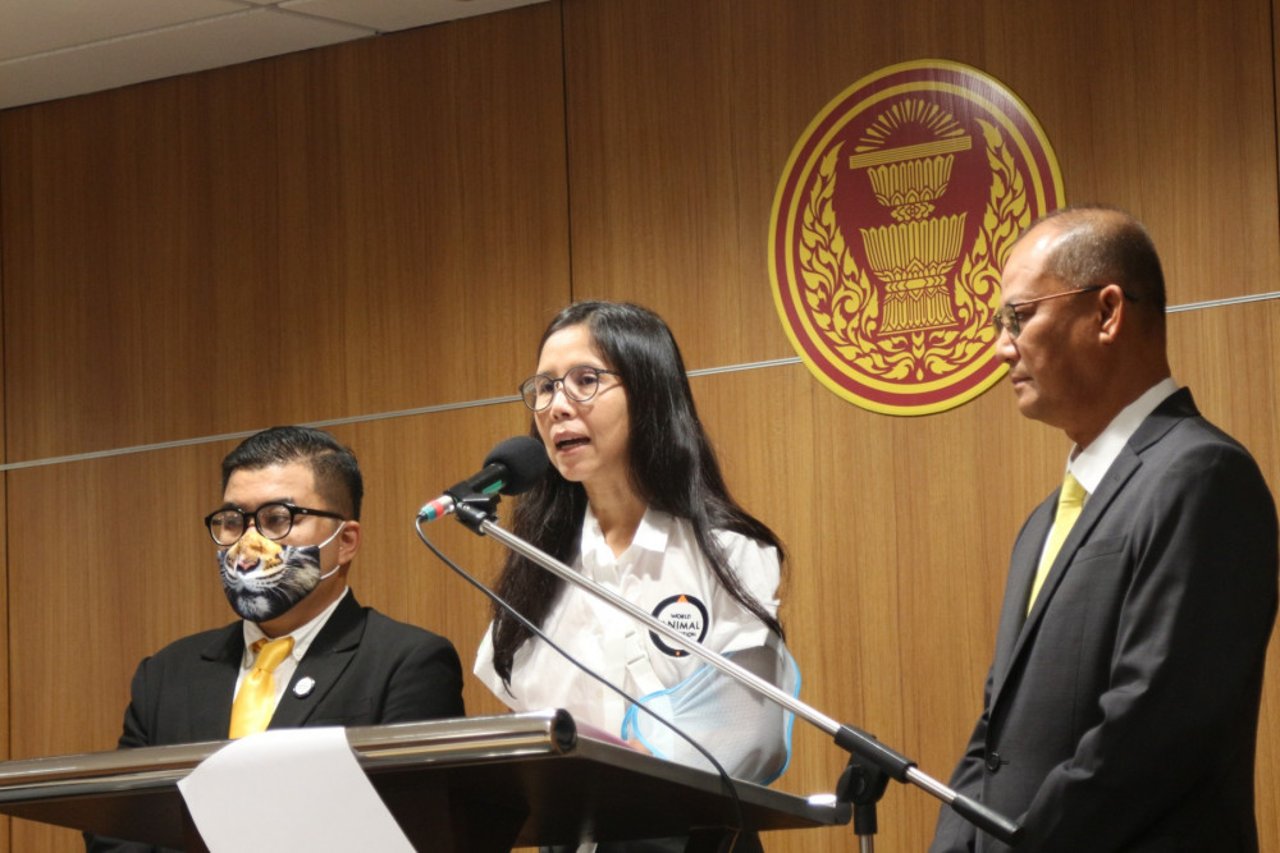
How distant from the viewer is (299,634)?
3.47m

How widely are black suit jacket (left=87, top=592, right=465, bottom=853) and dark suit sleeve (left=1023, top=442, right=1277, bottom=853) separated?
133cm

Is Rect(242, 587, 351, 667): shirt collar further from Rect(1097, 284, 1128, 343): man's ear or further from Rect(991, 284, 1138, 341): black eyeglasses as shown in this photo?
Rect(1097, 284, 1128, 343): man's ear

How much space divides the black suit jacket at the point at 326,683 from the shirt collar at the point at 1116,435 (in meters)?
1.30

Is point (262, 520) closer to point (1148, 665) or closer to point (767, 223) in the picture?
point (767, 223)

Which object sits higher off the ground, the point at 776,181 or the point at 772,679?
the point at 776,181

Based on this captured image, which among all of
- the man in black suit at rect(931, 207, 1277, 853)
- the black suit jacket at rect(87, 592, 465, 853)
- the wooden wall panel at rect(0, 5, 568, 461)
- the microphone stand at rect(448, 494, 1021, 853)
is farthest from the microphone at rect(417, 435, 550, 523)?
the wooden wall panel at rect(0, 5, 568, 461)

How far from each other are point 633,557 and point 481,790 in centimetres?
115

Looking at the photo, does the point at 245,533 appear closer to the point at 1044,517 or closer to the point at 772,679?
the point at 772,679

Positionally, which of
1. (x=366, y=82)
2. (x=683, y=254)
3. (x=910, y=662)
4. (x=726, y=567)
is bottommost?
(x=910, y=662)

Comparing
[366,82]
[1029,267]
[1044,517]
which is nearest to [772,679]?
[1044,517]

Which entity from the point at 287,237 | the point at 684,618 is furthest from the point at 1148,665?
the point at 287,237

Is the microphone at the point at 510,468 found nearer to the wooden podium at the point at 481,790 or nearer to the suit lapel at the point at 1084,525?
the wooden podium at the point at 481,790

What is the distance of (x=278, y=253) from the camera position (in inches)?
212

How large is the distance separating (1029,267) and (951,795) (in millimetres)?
957
